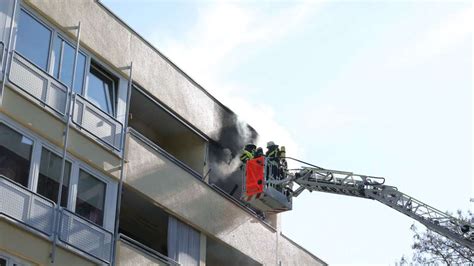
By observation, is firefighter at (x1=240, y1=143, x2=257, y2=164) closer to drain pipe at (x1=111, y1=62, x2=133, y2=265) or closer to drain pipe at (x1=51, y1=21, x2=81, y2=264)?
drain pipe at (x1=111, y1=62, x2=133, y2=265)

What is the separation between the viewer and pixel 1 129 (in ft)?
55.3

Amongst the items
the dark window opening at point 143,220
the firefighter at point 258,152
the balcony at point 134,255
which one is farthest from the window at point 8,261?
the firefighter at point 258,152

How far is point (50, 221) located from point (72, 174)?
1.46 meters

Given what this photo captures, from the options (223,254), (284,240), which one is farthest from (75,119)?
(284,240)

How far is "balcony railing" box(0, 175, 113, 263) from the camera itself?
16.4 meters

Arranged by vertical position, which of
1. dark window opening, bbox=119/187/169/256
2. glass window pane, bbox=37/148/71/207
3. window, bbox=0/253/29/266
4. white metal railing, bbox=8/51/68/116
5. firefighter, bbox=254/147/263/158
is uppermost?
firefighter, bbox=254/147/263/158

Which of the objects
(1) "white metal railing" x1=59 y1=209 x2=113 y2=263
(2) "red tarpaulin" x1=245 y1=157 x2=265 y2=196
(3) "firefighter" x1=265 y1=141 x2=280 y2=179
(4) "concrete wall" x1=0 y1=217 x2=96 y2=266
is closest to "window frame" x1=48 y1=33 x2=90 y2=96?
(1) "white metal railing" x1=59 y1=209 x2=113 y2=263

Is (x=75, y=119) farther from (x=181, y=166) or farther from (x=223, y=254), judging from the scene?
(x=223, y=254)

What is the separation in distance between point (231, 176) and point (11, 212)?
33.8ft

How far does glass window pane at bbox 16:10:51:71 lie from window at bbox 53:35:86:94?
295 mm

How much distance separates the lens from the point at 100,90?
2053 cm

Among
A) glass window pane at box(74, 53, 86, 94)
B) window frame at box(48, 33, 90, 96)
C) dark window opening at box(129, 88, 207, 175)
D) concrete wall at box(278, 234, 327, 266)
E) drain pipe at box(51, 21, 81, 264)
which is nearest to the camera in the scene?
drain pipe at box(51, 21, 81, 264)

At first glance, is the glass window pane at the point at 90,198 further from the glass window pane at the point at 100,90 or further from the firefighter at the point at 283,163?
the firefighter at the point at 283,163

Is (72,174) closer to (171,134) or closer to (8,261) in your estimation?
(8,261)
